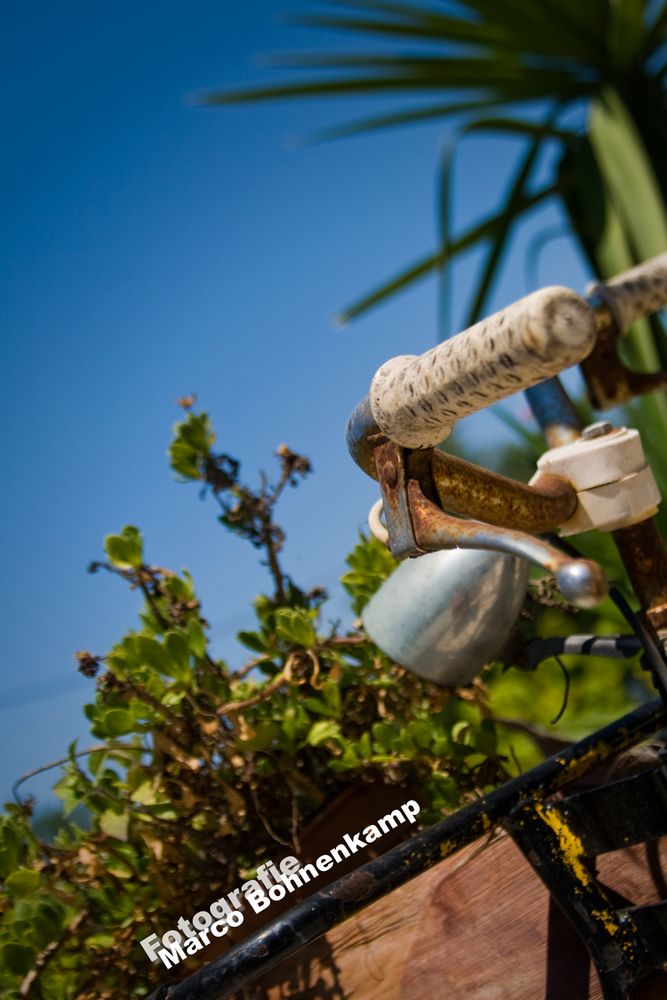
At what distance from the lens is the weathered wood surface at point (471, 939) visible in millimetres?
596

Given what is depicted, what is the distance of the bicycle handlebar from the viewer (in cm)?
32

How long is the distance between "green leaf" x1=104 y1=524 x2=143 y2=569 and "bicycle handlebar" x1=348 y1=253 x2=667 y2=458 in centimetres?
68

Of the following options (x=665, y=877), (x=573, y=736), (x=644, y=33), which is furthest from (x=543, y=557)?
(x=644, y=33)

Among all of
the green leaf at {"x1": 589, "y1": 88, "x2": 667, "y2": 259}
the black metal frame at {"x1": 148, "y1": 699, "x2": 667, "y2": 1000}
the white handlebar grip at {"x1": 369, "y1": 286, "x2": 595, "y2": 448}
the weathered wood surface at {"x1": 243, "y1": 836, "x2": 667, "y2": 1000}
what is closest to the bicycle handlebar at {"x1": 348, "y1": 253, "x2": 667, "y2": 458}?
Result: the white handlebar grip at {"x1": 369, "y1": 286, "x2": 595, "y2": 448}

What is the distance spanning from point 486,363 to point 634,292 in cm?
18

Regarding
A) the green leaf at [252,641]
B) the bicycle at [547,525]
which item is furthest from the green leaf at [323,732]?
the bicycle at [547,525]

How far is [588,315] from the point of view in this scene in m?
0.32

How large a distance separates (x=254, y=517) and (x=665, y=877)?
728mm

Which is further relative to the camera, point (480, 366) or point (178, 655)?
point (178, 655)

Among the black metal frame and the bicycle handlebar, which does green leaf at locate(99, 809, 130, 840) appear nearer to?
the black metal frame

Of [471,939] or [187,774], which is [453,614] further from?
[187,774]

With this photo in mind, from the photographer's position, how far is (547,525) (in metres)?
0.47

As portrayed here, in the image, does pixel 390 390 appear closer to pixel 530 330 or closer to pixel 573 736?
pixel 530 330

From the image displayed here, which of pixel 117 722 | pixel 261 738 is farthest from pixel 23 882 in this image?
pixel 261 738
